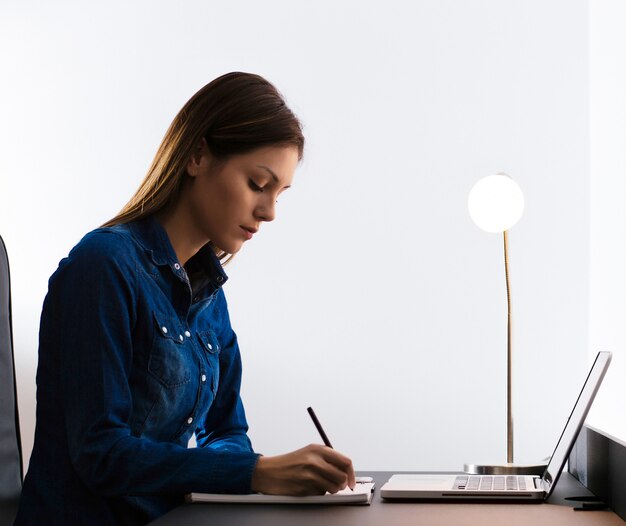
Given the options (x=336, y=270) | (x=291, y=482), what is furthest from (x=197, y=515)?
(x=336, y=270)

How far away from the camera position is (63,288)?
3.66 feet

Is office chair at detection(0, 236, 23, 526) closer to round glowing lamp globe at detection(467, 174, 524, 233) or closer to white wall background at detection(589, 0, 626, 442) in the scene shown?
round glowing lamp globe at detection(467, 174, 524, 233)

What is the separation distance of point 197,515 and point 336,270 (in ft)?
6.39

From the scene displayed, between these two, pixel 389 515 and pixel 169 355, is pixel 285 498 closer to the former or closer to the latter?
pixel 389 515

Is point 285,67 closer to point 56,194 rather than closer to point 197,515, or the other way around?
point 56,194

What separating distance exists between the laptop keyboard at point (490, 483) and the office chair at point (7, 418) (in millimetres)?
644

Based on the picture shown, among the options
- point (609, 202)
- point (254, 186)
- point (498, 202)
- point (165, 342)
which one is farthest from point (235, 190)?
point (609, 202)

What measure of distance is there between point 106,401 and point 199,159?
420 mm

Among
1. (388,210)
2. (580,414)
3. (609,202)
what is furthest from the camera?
(388,210)

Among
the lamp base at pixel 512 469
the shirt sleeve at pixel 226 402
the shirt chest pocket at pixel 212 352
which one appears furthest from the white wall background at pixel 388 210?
the shirt chest pocket at pixel 212 352

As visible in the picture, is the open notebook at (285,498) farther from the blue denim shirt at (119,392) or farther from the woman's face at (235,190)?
the woman's face at (235,190)

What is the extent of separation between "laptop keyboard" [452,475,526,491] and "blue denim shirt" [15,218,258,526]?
14.3 inches

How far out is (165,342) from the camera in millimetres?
1198

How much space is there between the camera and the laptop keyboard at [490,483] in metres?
1.23
